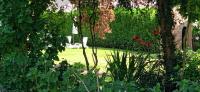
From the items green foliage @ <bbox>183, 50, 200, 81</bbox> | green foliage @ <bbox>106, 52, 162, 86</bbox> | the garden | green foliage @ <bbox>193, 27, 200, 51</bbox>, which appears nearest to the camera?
the garden

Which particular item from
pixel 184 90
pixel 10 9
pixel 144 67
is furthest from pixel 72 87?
pixel 144 67

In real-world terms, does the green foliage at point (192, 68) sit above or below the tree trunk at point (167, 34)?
below

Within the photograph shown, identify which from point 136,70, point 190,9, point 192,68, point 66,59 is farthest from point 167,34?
point 66,59

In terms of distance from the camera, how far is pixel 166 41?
8289 mm

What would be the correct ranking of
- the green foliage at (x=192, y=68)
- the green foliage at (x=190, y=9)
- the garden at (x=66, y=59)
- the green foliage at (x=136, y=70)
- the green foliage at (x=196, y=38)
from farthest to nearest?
the green foliage at (x=196, y=38)
the green foliage at (x=190, y=9)
the green foliage at (x=192, y=68)
the green foliage at (x=136, y=70)
the garden at (x=66, y=59)

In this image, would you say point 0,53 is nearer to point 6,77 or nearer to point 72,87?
point 6,77

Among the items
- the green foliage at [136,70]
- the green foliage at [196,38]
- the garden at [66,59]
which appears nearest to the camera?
the garden at [66,59]

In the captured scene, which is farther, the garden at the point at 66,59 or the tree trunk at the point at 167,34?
the tree trunk at the point at 167,34

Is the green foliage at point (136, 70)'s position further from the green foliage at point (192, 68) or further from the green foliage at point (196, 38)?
A: the green foliage at point (196, 38)

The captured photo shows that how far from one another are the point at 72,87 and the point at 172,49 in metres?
4.89

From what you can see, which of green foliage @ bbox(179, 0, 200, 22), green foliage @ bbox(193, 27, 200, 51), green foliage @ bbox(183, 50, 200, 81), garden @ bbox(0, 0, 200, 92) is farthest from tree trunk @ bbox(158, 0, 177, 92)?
green foliage @ bbox(193, 27, 200, 51)

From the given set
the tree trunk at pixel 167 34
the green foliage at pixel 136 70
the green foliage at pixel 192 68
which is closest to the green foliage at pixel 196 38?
the green foliage at pixel 192 68

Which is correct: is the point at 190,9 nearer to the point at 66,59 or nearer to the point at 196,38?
the point at 66,59

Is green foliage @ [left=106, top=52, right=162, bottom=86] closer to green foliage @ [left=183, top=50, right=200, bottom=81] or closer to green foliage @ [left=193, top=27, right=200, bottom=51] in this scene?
green foliage @ [left=183, top=50, right=200, bottom=81]
